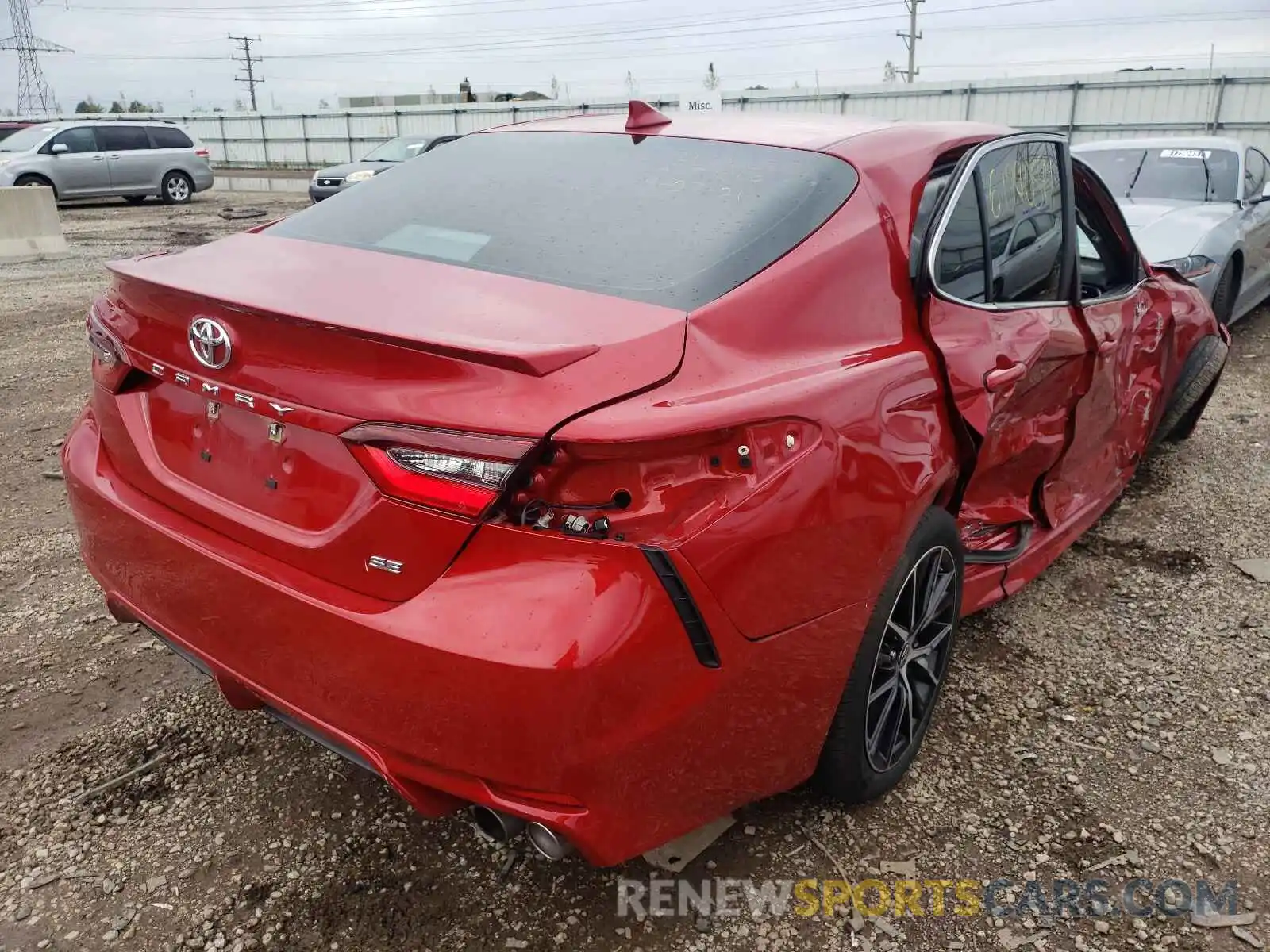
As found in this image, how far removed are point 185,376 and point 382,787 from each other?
1134 millimetres

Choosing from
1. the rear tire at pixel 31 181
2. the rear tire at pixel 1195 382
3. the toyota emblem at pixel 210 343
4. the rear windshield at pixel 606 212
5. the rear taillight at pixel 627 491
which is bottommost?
the rear tire at pixel 31 181

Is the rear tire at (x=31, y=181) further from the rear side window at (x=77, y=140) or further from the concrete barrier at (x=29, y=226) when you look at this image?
the concrete barrier at (x=29, y=226)

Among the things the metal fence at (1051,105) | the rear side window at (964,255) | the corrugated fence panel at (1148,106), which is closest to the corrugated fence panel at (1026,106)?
the metal fence at (1051,105)

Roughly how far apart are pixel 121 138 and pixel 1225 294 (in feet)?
65.0

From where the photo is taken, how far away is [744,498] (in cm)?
172

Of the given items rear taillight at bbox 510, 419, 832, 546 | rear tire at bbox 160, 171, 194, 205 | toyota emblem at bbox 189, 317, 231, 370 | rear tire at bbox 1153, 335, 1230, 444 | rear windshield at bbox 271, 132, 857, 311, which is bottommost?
rear tire at bbox 160, 171, 194, 205

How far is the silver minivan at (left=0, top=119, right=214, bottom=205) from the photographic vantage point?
60.3 feet

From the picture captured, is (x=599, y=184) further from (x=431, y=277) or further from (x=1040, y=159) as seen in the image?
(x=1040, y=159)

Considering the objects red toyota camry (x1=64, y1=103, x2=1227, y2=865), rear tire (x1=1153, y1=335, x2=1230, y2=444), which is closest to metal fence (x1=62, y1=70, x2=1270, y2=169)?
rear tire (x1=1153, y1=335, x2=1230, y2=444)

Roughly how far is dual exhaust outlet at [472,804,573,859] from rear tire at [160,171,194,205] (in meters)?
21.7

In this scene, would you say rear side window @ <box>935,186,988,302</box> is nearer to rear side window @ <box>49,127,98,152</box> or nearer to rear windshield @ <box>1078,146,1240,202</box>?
rear windshield @ <box>1078,146,1240,202</box>

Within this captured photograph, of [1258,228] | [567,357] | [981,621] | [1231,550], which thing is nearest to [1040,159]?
[981,621]

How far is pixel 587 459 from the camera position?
1636 mm

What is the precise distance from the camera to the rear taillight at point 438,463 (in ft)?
5.33
